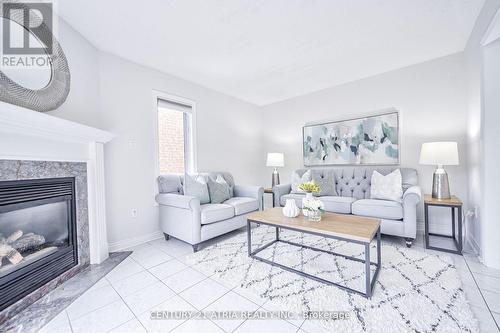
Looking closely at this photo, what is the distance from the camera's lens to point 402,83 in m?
3.06

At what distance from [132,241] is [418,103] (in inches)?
172

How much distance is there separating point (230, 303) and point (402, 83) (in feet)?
11.9

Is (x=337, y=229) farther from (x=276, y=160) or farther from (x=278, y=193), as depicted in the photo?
(x=276, y=160)

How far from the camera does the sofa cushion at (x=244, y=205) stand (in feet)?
9.36

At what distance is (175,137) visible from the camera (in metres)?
3.26

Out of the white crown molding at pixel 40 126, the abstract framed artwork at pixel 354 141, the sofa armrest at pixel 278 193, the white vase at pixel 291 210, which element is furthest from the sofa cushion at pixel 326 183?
the white crown molding at pixel 40 126

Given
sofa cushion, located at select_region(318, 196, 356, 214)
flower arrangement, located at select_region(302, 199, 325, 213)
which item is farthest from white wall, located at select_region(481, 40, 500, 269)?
flower arrangement, located at select_region(302, 199, 325, 213)

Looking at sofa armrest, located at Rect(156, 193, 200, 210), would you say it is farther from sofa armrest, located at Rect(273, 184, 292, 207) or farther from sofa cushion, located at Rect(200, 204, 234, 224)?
sofa armrest, located at Rect(273, 184, 292, 207)

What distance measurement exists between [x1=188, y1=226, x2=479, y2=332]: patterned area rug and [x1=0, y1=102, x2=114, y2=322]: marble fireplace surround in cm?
105

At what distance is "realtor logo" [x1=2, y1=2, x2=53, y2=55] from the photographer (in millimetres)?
1512

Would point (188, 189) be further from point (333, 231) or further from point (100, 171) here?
point (333, 231)

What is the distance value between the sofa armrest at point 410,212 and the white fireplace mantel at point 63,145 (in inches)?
132

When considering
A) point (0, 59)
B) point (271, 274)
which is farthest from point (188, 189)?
point (0, 59)

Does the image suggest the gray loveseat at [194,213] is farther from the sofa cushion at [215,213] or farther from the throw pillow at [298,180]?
the throw pillow at [298,180]
